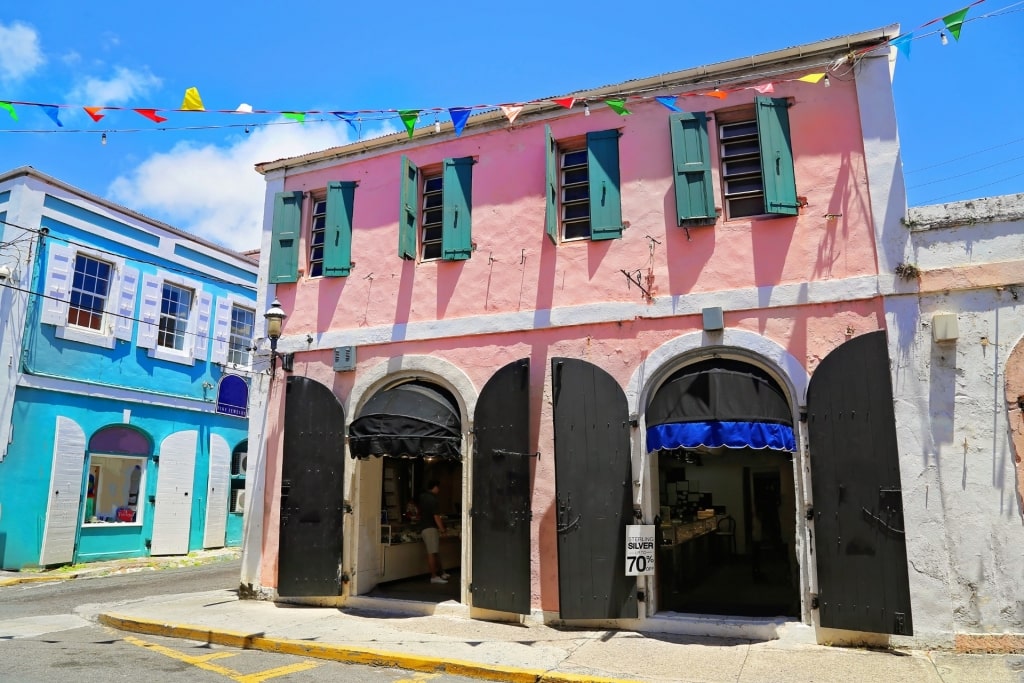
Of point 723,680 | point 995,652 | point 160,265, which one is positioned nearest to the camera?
point 723,680

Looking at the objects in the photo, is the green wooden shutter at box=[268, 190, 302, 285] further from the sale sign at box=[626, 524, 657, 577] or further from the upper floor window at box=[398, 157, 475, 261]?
the sale sign at box=[626, 524, 657, 577]

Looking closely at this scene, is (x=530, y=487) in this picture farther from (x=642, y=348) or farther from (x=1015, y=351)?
(x=1015, y=351)

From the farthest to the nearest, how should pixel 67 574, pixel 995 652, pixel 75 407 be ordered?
1. pixel 75 407
2. pixel 67 574
3. pixel 995 652

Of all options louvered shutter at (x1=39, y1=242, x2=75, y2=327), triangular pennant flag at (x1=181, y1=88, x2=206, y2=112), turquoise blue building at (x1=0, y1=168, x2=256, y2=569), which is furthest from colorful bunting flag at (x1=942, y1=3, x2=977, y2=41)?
louvered shutter at (x1=39, y1=242, x2=75, y2=327)

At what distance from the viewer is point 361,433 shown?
9.32 m

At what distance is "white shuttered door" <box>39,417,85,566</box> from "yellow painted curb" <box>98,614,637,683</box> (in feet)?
22.3

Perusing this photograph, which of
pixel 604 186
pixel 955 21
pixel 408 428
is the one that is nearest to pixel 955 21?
pixel 955 21

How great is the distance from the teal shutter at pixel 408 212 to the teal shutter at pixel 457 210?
0.47m

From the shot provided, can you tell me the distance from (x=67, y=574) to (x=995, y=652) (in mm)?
15092

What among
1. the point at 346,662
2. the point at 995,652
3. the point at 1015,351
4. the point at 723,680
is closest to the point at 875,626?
the point at 995,652

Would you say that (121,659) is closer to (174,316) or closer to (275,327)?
(275,327)

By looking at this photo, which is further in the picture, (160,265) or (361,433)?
(160,265)

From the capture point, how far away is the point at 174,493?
1716 centimetres

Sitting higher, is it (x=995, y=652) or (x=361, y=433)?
(x=361, y=433)
